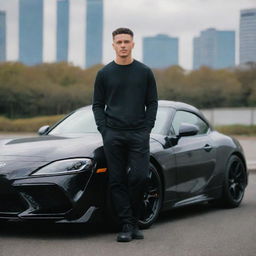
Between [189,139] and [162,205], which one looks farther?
[189,139]

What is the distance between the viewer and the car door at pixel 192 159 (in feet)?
25.7

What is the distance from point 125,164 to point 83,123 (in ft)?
4.80

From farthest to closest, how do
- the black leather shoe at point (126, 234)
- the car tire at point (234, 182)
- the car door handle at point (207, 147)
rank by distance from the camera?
1. the car tire at point (234, 182)
2. the car door handle at point (207, 147)
3. the black leather shoe at point (126, 234)

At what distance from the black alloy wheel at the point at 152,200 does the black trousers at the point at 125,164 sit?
1.73 ft

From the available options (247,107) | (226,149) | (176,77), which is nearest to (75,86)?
(176,77)

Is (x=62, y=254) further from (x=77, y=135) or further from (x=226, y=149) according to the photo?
(x=226, y=149)

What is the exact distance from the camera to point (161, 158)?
7391mm

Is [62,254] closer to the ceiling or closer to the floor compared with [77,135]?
closer to the floor

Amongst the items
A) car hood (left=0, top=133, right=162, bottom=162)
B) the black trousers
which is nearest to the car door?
car hood (left=0, top=133, right=162, bottom=162)

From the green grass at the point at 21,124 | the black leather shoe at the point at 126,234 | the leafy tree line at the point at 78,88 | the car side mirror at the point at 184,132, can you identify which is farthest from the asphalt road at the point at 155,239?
the leafy tree line at the point at 78,88

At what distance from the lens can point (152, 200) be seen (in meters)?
7.31

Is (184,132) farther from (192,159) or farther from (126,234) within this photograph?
(126,234)

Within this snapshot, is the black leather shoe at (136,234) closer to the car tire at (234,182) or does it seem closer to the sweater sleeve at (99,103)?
the sweater sleeve at (99,103)

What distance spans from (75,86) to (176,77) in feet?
30.3
